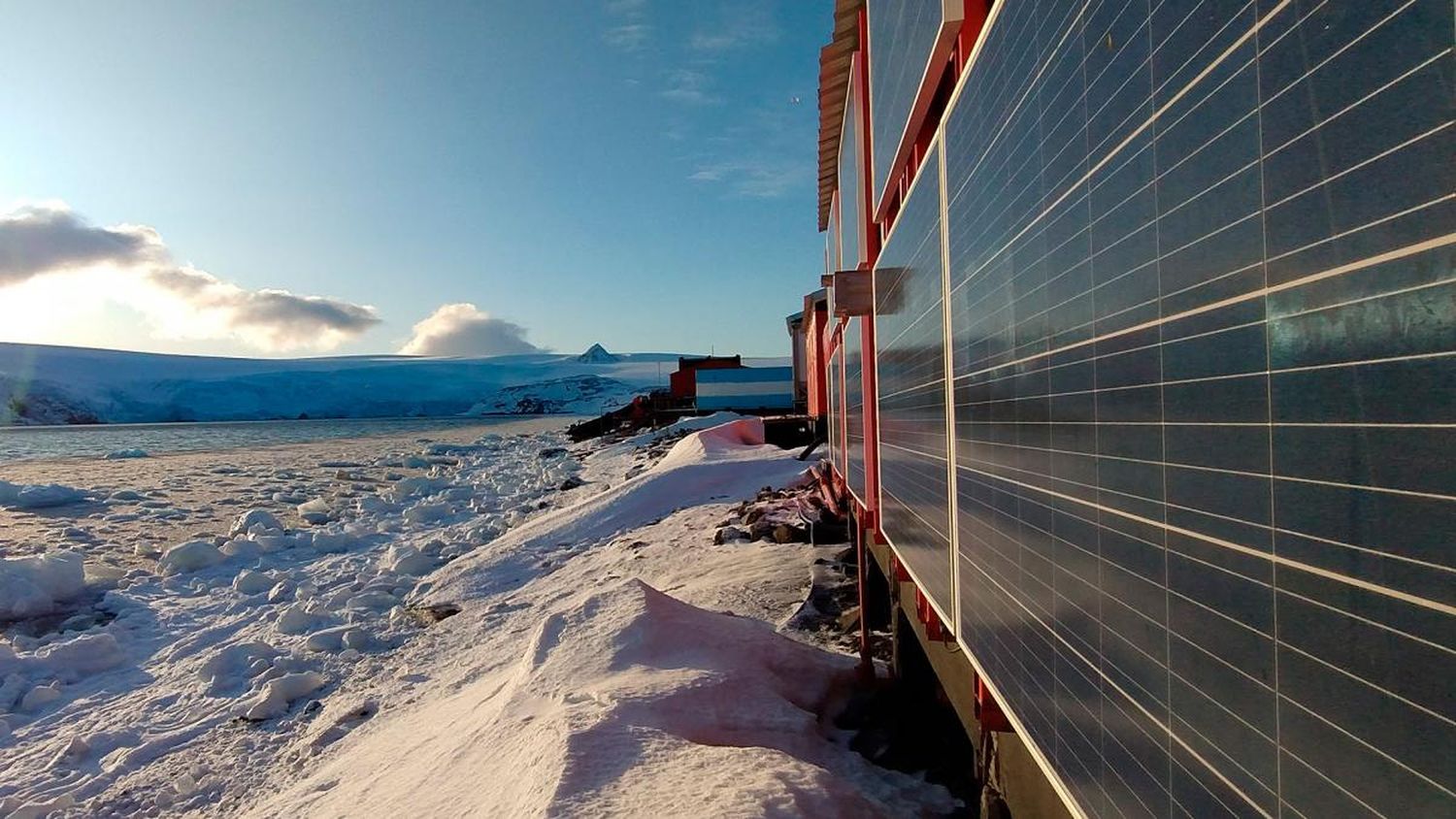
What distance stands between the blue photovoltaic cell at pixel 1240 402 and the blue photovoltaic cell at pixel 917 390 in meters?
1.10

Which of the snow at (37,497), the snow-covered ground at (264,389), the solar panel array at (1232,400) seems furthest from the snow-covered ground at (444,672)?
the snow-covered ground at (264,389)

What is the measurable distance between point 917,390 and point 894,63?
1.65 meters

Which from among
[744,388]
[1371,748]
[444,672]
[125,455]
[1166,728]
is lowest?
[444,672]

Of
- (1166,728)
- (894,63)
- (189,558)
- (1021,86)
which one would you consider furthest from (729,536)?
(189,558)

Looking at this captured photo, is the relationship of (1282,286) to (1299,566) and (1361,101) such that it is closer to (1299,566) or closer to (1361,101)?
(1361,101)

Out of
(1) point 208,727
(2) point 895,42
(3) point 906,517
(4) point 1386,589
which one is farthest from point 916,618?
(1) point 208,727

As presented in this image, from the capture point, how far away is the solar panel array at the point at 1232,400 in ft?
2.27

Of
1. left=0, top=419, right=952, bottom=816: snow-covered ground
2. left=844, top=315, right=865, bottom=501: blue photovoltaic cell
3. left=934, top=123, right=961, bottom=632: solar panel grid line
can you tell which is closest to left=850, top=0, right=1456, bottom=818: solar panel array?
left=934, top=123, right=961, bottom=632: solar panel grid line

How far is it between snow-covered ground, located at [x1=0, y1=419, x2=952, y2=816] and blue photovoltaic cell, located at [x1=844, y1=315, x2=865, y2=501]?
1273 mm

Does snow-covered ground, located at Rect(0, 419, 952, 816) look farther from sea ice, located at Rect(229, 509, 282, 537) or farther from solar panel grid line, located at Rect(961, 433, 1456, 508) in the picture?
solar panel grid line, located at Rect(961, 433, 1456, 508)

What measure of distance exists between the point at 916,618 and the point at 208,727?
6031mm

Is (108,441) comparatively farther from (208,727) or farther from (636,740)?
(636,740)

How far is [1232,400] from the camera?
98 centimetres

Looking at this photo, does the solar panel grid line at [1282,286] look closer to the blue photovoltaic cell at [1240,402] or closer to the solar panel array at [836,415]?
the blue photovoltaic cell at [1240,402]
